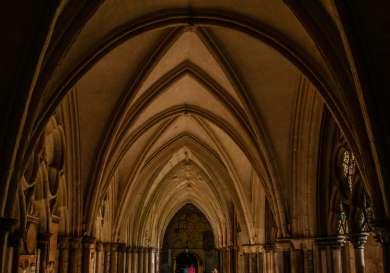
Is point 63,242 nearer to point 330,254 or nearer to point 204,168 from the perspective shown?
point 330,254

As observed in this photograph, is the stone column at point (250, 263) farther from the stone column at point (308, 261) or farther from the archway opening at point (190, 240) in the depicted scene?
the archway opening at point (190, 240)

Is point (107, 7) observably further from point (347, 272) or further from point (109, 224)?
point (109, 224)

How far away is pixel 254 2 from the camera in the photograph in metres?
8.51

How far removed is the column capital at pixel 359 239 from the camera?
8734 mm

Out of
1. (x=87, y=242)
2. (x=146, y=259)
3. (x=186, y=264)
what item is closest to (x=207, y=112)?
(x=87, y=242)

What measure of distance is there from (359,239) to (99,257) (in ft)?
29.4

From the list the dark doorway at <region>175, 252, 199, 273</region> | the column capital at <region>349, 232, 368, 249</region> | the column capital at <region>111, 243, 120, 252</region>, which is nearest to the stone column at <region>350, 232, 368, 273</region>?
the column capital at <region>349, 232, 368, 249</region>

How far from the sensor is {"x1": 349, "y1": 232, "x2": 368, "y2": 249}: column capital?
28.7 feet

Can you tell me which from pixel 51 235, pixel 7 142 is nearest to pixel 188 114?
pixel 51 235

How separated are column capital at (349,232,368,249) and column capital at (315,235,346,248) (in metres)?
1.23

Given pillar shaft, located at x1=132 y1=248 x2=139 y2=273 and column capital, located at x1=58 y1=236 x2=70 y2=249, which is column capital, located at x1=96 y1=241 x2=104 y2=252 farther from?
pillar shaft, located at x1=132 y1=248 x2=139 y2=273

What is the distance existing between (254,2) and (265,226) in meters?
8.76

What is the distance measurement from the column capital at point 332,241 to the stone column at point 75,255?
4.89 meters

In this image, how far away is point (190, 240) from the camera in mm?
33344
